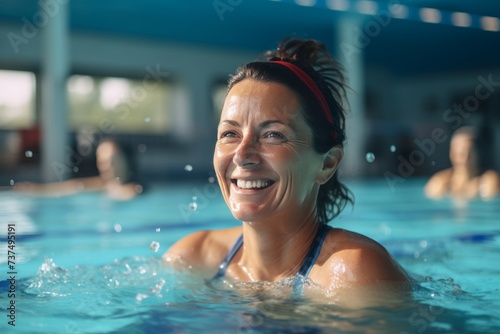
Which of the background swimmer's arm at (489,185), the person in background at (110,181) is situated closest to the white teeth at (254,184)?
the person in background at (110,181)

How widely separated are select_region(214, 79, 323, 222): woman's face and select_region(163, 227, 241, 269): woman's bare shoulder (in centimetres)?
55

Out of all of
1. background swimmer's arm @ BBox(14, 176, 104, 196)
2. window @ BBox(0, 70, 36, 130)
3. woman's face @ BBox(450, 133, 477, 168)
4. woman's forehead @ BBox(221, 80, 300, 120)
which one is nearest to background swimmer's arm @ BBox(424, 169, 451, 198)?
woman's face @ BBox(450, 133, 477, 168)

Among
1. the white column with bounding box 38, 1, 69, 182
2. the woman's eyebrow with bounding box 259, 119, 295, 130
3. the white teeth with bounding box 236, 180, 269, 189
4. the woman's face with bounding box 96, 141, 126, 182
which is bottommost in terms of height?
the white teeth with bounding box 236, 180, 269, 189

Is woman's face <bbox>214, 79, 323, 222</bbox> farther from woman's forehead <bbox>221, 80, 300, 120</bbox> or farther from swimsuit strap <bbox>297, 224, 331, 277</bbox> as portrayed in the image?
swimsuit strap <bbox>297, 224, 331, 277</bbox>

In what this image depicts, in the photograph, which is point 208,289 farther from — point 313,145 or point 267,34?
point 267,34

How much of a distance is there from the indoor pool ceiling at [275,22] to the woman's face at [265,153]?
983cm

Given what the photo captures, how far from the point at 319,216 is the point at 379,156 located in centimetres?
1468

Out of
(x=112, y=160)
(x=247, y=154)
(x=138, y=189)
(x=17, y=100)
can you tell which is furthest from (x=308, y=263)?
(x=17, y=100)

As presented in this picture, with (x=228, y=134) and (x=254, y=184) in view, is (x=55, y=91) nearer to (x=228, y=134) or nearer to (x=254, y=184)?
(x=228, y=134)

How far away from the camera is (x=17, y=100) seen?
14.5m

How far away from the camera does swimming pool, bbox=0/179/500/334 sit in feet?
5.97

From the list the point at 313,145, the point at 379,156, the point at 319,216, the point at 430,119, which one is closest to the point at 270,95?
the point at 313,145

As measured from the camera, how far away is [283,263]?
7.13 ft

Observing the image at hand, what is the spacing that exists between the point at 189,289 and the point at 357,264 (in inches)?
28.9
